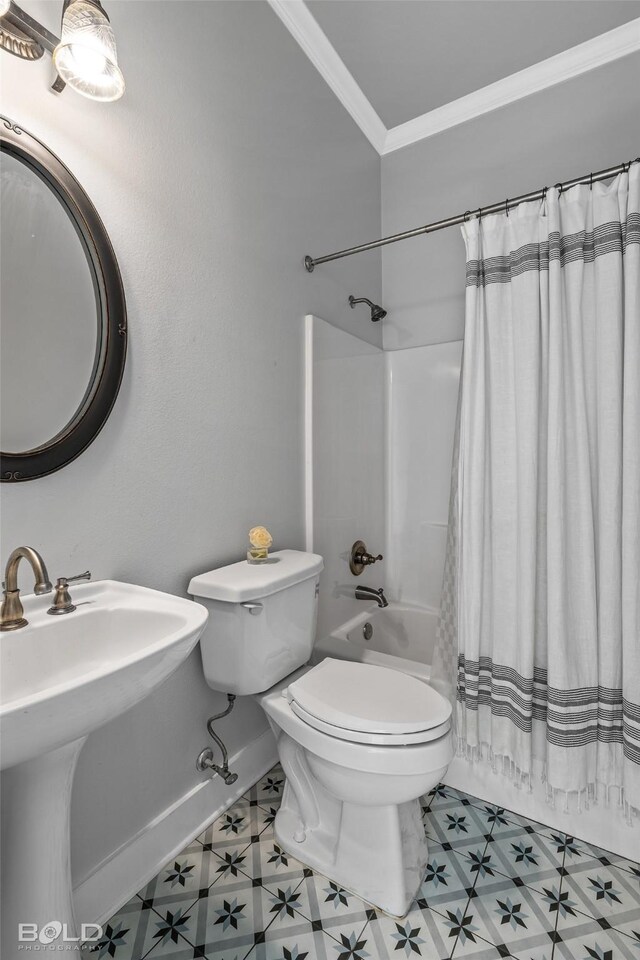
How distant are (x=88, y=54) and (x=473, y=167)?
68.9 inches

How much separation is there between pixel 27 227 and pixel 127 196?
0.99 ft

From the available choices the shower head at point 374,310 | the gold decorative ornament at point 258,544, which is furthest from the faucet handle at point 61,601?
the shower head at point 374,310

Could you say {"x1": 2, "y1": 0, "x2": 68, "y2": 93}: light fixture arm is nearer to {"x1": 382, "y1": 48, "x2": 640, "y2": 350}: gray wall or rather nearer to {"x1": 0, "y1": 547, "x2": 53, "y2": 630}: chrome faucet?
{"x1": 0, "y1": 547, "x2": 53, "y2": 630}: chrome faucet

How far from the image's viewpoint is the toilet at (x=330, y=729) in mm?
1156

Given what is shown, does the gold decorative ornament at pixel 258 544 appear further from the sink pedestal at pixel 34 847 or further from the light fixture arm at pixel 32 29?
the light fixture arm at pixel 32 29

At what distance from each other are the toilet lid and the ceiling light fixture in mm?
1498

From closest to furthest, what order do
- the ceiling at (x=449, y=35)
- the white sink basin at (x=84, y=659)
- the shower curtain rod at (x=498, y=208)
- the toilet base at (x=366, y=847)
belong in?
the white sink basin at (x=84, y=659)
the toilet base at (x=366, y=847)
the shower curtain rod at (x=498, y=208)
the ceiling at (x=449, y=35)

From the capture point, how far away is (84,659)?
95cm

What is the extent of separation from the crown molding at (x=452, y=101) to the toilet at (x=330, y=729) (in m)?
1.93

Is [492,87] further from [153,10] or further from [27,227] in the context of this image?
[27,227]

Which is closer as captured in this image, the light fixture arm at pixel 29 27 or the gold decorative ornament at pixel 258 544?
the light fixture arm at pixel 29 27

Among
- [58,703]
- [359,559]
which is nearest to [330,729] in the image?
[58,703]

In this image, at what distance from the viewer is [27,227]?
97 centimetres

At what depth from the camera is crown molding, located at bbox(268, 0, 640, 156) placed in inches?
69.4
